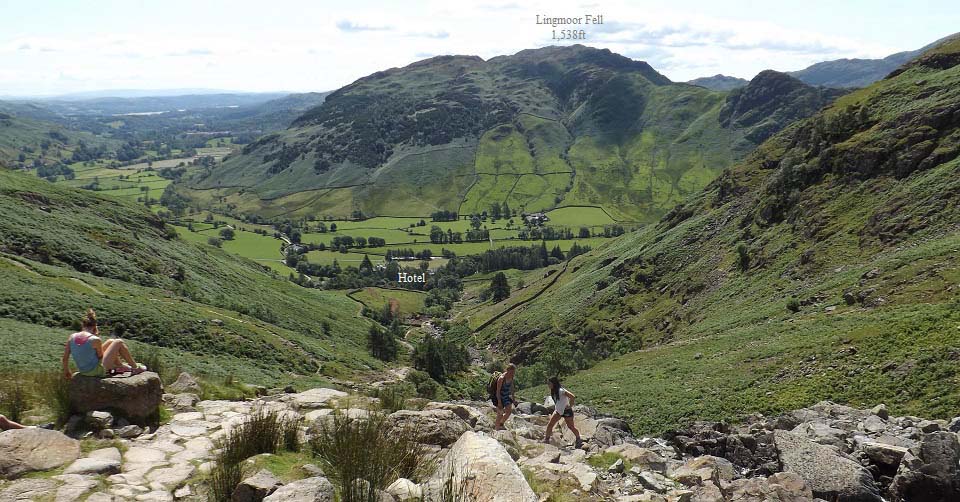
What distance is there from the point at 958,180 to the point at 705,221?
4675cm

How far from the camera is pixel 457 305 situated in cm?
17775

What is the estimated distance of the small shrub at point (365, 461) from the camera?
832cm

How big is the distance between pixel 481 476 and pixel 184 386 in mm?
12186

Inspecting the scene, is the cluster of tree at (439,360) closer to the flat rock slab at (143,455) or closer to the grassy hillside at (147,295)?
the grassy hillside at (147,295)

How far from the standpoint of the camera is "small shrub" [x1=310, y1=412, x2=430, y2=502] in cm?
832

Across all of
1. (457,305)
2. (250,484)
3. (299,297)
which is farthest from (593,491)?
(457,305)

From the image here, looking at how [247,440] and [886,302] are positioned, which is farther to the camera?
[886,302]

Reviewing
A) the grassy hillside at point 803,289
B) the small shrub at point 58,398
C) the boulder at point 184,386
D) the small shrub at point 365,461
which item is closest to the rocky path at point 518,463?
the small shrub at point 365,461

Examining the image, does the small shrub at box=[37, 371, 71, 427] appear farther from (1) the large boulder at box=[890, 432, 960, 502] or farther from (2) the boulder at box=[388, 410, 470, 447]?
(1) the large boulder at box=[890, 432, 960, 502]

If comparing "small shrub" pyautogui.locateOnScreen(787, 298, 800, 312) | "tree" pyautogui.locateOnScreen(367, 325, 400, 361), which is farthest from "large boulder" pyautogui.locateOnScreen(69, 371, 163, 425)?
"tree" pyautogui.locateOnScreen(367, 325, 400, 361)

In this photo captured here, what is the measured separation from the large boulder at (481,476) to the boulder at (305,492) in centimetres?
172

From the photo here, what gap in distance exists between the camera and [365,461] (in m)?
8.73

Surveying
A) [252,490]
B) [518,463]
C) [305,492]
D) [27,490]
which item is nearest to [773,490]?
[518,463]

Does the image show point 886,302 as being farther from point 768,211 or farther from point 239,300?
point 239,300
